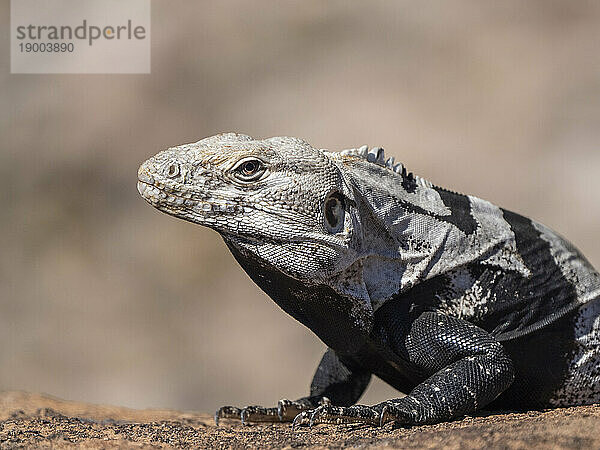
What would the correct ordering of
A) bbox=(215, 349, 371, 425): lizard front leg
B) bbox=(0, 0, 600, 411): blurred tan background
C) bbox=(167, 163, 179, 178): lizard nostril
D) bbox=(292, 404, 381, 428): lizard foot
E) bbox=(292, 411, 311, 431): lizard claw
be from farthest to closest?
bbox=(0, 0, 600, 411): blurred tan background → bbox=(215, 349, 371, 425): lizard front leg → bbox=(167, 163, 179, 178): lizard nostril → bbox=(292, 411, 311, 431): lizard claw → bbox=(292, 404, 381, 428): lizard foot

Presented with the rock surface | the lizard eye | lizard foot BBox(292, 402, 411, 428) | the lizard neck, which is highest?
the lizard eye

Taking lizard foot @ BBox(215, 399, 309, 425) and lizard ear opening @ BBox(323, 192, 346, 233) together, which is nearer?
lizard ear opening @ BBox(323, 192, 346, 233)

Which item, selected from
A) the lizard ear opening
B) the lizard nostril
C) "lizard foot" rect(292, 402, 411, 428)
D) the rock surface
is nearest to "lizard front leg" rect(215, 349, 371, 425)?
the rock surface

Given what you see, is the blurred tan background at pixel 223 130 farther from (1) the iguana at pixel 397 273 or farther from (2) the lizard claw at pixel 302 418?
(2) the lizard claw at pixel 302 418

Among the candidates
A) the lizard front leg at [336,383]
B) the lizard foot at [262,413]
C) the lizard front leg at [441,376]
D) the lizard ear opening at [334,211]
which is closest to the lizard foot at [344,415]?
the lizard front leg at [441,376]

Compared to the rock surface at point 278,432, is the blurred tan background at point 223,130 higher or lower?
higher

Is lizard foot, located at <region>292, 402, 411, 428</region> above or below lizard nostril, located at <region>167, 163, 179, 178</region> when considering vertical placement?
below

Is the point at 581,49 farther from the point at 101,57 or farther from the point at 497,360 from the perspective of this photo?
the point at 497,360

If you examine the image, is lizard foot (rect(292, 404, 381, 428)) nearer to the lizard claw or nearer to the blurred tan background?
the lizard claw
